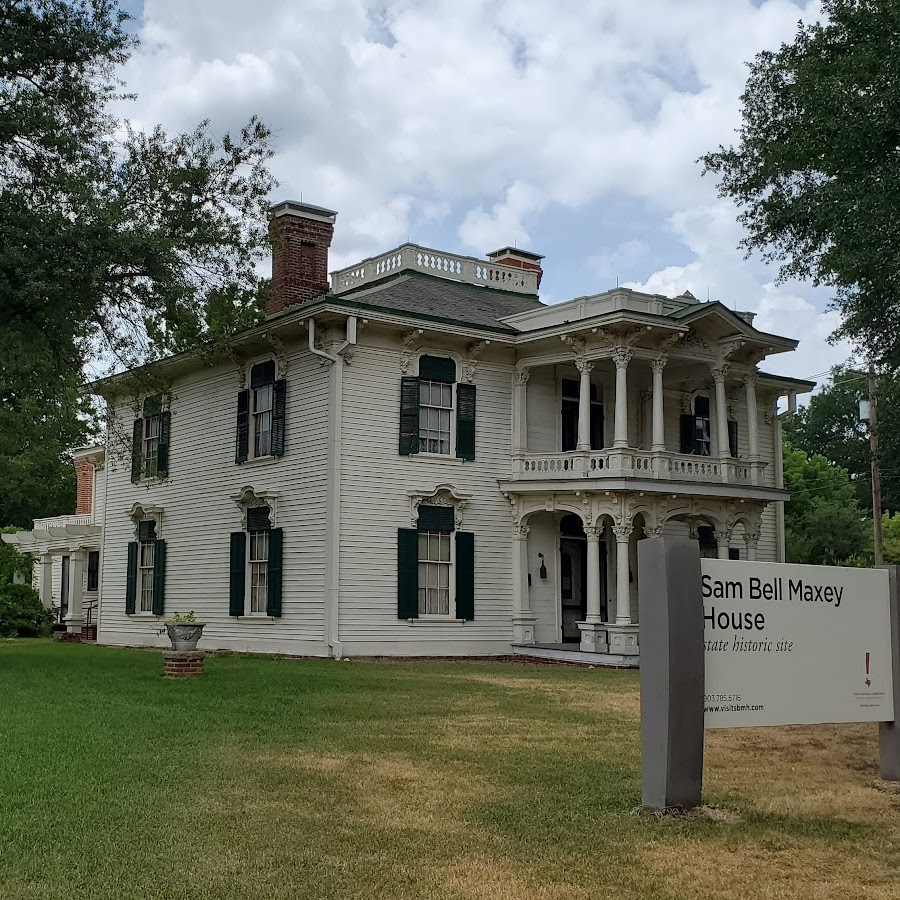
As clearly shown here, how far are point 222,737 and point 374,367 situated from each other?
12037mm

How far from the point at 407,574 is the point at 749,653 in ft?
45.5

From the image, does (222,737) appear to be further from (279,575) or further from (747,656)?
(279,575)

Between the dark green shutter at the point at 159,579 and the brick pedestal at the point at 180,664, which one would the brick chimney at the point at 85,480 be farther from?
the brick pedestal at the point at 180,664

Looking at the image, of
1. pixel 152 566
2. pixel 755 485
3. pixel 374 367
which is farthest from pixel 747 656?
pixel 152 566

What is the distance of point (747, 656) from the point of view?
7.48 m

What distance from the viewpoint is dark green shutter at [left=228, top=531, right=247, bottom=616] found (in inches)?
890

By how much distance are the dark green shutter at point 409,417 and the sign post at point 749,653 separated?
43.9 feet

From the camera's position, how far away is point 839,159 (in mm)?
13719

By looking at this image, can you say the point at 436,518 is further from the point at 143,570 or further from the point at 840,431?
the point at 840,431

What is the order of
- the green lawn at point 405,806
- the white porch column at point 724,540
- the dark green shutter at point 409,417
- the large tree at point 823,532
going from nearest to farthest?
the green lawn at point 405,806, the dark green shutter at point 409,417, the white porch column at point 724,540, the large tree at point 823,532

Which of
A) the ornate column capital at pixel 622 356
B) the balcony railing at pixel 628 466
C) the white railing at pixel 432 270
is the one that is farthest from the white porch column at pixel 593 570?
the white railing at pixel 432 270

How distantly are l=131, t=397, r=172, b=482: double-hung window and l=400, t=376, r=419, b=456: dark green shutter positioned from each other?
6965 mm

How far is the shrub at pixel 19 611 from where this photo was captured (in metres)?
30.9

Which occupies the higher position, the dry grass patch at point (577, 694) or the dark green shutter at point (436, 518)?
the dark green shutter at point (436, 518)
